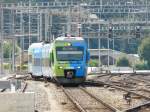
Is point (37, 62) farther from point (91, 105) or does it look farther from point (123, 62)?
point (123, 62)

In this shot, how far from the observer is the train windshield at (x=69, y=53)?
4272 centimetres

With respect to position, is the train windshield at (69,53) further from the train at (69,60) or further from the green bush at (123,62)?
the green bush at (123,62)

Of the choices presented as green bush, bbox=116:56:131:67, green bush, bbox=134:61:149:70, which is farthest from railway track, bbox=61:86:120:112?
green bush, bbox=116:56:131:67

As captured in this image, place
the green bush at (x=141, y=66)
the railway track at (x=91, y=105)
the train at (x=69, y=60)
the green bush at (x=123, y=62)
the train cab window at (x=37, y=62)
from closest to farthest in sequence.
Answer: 1. the railway track at (x=91, y=105)
2. the train at (x=69, y=60)
3. the train cab window at (x=37, y=62)
4. the green bush at (x=141, y=66)
5. the green bush at (x=123, y=62)

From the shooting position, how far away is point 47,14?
97750 mm

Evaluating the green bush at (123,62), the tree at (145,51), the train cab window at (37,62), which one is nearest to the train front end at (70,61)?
the train cab window at (37,62)

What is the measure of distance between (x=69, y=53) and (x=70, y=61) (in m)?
0.55

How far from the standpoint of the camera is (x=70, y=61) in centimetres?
4262

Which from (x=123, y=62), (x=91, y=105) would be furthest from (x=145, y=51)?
(x=91, y=105)

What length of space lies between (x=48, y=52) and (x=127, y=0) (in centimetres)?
9117

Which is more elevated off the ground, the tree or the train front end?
the train front end

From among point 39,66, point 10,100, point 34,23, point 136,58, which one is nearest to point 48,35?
point 34,23

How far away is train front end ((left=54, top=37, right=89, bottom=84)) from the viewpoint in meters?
42.2

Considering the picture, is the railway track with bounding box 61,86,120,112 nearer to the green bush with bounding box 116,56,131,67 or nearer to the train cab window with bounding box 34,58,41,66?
the train cab window with bounding box 34,58,41,66
